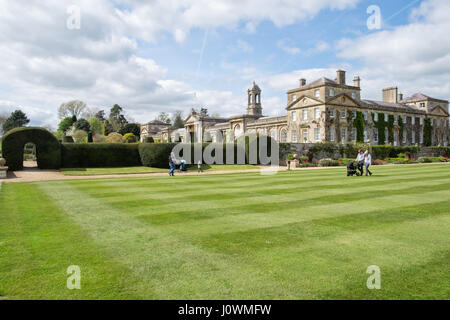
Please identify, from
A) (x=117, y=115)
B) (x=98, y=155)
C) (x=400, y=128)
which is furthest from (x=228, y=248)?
(x=117, y=115)

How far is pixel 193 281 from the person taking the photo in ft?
14.2

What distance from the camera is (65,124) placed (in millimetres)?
84062

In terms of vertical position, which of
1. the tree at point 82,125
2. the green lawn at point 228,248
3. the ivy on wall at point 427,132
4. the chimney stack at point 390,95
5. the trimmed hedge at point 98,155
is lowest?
the green lawn at point 228,248

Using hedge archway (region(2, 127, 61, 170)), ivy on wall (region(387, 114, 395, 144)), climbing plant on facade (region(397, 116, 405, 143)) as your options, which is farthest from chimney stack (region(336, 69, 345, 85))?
hedge archway (region(2, 127, 61, 170))

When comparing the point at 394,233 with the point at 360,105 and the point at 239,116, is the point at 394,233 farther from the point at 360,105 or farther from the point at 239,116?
the point at 239,116

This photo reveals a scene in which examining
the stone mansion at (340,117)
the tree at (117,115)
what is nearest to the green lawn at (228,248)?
the stone mansion at (340,117)

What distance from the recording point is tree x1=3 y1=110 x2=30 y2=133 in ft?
277

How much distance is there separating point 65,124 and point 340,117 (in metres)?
68.2

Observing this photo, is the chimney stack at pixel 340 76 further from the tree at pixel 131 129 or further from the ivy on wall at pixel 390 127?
the tree at pixel 131 129

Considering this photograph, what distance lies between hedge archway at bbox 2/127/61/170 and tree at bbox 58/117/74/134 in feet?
199

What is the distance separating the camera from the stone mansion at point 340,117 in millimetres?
52562

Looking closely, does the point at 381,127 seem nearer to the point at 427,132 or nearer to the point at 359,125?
the point at 359,125

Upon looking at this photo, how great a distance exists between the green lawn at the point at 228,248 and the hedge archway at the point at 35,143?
706 inches
